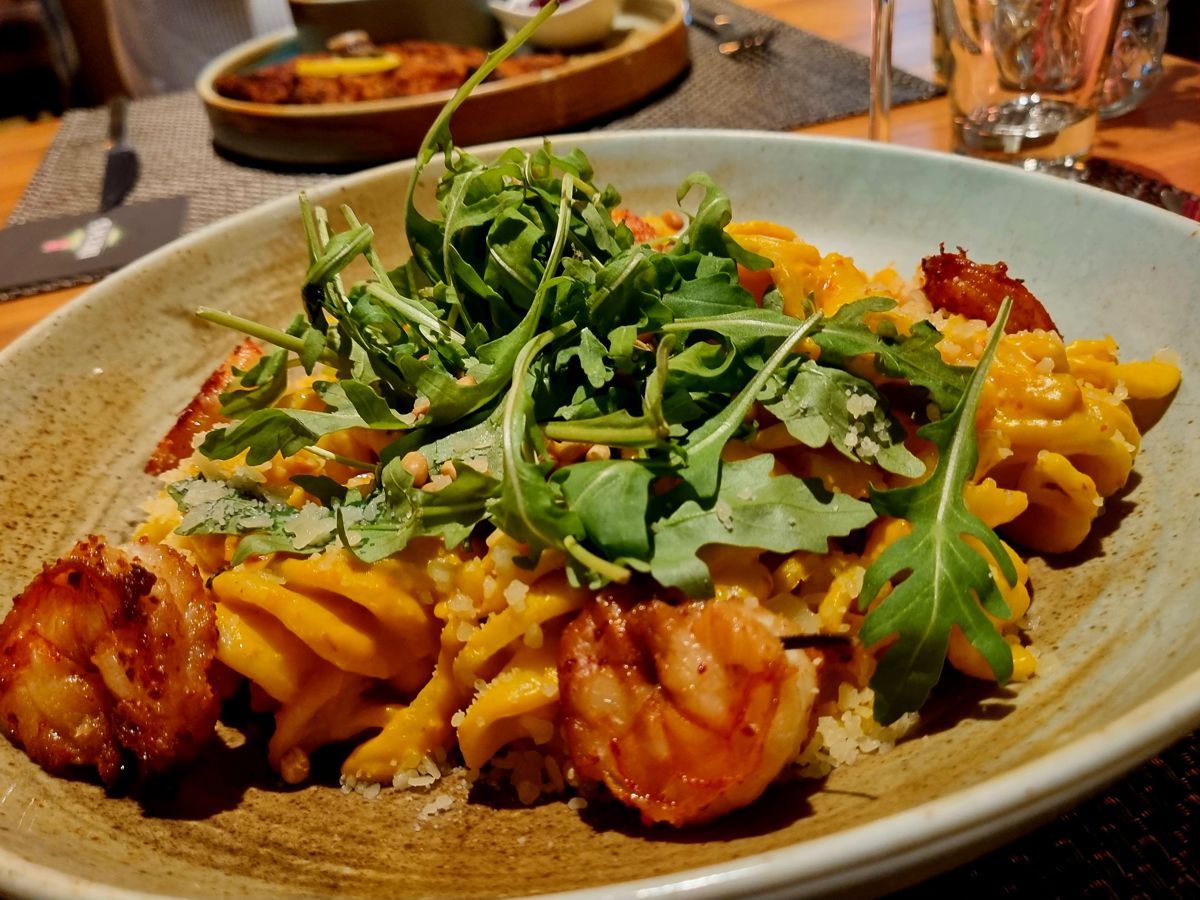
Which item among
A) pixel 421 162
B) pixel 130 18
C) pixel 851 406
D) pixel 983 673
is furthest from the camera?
pixel 130 18

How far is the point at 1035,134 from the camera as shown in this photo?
2619 millimetres

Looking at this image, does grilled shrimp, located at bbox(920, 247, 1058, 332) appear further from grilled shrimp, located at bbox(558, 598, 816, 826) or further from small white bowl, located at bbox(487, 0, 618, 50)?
small white bowl, located at bbox(487, 0, 618, 50)

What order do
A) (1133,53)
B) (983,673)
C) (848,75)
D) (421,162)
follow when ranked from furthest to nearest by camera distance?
1. (848,75)
2. (1133,53)
3. (421,162)
4. (983,673)

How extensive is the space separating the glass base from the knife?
280 centimetres

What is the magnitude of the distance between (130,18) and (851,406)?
7.39m

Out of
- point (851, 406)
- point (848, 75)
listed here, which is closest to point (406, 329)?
point (851, 406)

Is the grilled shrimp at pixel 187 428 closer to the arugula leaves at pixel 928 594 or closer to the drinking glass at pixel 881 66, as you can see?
the arugula leaves at pixel 928 594

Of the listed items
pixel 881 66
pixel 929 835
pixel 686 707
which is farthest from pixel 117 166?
pixel 929 835

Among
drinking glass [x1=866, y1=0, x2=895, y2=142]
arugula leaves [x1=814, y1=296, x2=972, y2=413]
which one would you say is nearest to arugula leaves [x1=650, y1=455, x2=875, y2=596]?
arugula leaves [x1=814, y1=296, x2=972, y2=413]

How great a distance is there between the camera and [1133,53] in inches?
119

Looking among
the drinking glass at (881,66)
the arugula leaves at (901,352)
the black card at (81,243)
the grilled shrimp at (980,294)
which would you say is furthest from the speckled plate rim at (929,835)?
the black card at (81,243)

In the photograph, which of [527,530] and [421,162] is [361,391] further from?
[421,162]

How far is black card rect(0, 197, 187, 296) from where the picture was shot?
282 cm

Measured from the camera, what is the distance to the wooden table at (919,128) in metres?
2.69
